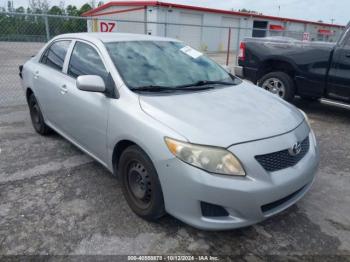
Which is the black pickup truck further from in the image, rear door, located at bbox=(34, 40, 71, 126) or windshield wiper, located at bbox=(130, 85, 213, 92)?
rear door, located at bbox=(34, 40, 71, 126)

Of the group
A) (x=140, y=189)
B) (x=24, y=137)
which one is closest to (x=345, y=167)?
(x=140, y=189)

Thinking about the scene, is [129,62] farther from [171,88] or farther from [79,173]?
[79,173]

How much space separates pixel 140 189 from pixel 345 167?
2.85 metres

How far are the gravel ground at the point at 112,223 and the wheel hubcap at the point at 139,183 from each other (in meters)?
0.24

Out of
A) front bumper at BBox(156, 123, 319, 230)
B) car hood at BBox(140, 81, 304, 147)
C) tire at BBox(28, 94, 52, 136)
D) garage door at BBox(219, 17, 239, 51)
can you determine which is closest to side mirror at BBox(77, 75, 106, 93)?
car hood at BBox(140, 81, 304, 147)

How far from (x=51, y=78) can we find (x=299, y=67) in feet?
15.1

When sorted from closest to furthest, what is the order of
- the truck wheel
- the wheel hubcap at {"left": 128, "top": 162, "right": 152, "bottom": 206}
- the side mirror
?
1. the wheel hubcap at {"left": 128, "top": 162, "right": 152, "bottom": 206}
2. the side mirror
3. the truck wheel

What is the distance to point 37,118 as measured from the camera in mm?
4828

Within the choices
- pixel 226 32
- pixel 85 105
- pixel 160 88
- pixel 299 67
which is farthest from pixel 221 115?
pixel 226 32

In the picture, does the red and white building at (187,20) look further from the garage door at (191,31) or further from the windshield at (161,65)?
the windshield at (161,65)

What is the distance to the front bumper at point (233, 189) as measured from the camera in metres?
Result: 2.20

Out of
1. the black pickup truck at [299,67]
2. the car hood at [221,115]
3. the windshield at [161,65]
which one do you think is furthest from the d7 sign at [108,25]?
the car hood at [221,115]

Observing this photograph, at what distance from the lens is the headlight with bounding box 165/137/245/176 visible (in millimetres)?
2215

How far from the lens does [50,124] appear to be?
14.3 feet
